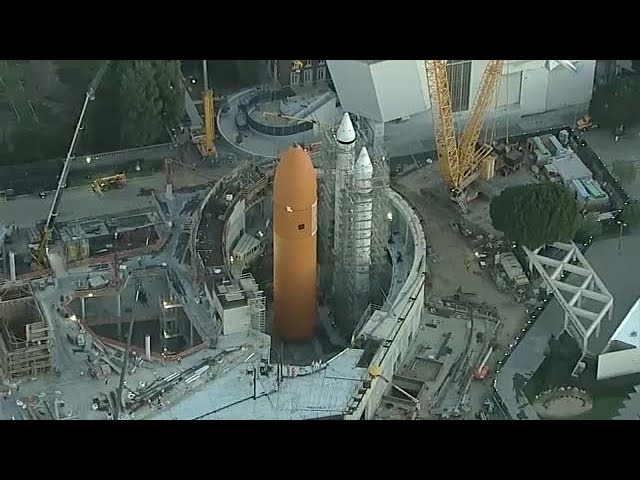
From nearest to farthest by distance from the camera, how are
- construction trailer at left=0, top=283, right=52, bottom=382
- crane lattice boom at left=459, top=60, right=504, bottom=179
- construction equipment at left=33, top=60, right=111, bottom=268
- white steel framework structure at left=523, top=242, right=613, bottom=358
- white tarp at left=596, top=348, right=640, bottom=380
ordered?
construction trailer at left=0, top=283, right=52, bottom=382 → white tarp at left=596, top=348, right=640, bottom=380 → white steel framework structure at left=523, top=242, right=613, bottom=358 → construction equipment at left=33, top=60, right=111, bottom=268 → crane lattice boom at left=459, top=60, right=504, bottom=179

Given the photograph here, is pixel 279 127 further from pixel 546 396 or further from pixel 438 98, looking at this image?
pixel 546 396

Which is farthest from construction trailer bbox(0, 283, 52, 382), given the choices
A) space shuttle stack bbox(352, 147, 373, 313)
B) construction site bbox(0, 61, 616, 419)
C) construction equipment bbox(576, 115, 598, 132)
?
construction equipment bbox(576, 115, 598, 132)

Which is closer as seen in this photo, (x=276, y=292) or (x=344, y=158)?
(x=344, y=158)

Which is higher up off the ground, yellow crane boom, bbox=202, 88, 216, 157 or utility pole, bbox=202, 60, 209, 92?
utility pole, bbox=202, 60, 209, 92

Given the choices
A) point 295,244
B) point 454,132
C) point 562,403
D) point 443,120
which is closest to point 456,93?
point 454,132

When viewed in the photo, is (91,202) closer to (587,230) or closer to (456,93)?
(456,93)

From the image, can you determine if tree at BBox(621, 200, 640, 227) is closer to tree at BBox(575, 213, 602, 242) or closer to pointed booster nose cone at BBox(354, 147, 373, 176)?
tree at BBox(575, 213, 602, 242)

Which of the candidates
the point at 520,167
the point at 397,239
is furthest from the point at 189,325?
the point at 520,167
